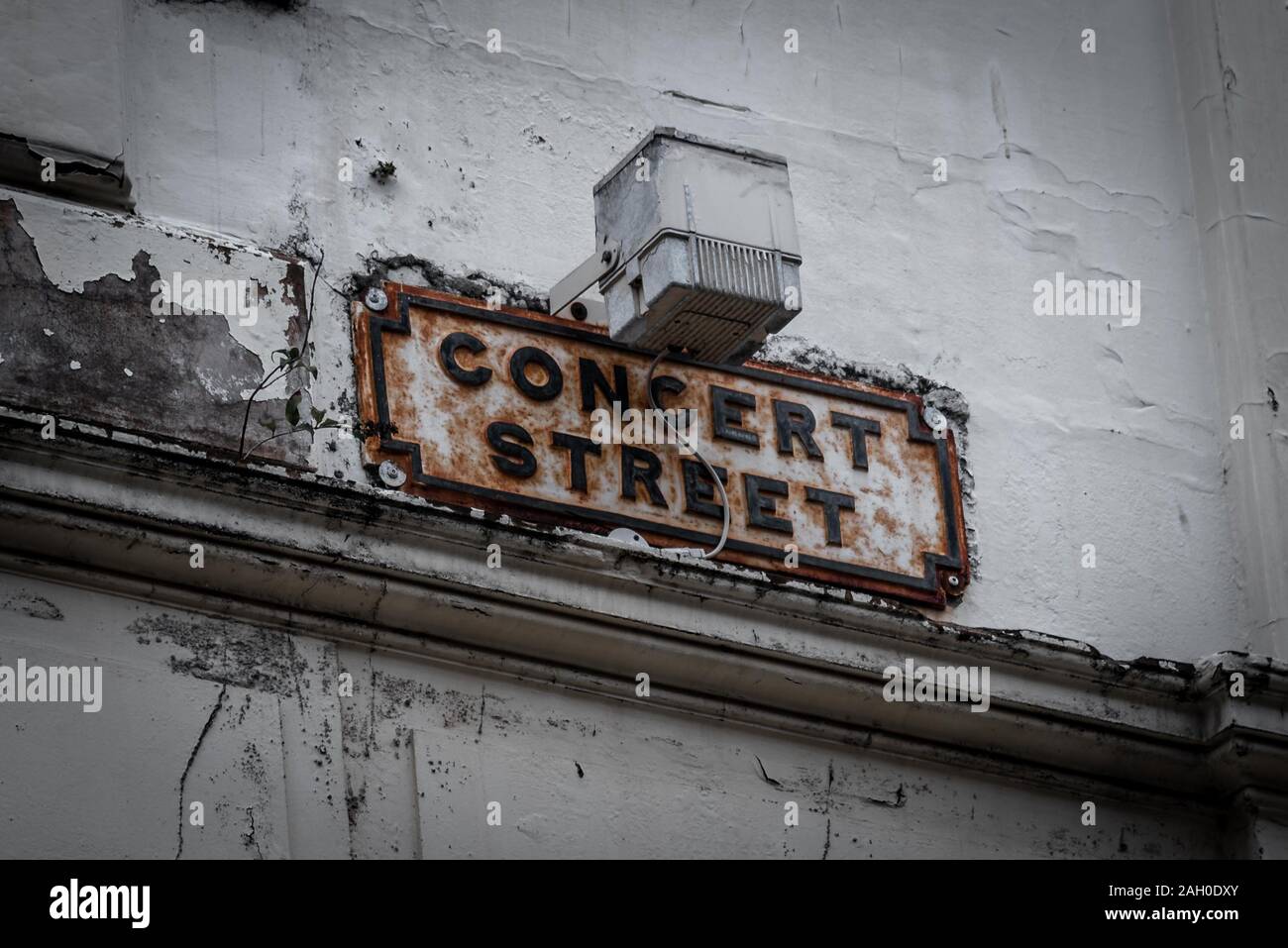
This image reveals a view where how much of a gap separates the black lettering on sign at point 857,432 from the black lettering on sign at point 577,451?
0.60 metres

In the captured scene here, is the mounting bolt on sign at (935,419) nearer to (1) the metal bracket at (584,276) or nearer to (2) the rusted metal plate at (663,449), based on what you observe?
(2) the rusted metal plate at (663,449)

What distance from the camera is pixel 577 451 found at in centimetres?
544

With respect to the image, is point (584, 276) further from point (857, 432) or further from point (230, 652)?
point (230, 652)

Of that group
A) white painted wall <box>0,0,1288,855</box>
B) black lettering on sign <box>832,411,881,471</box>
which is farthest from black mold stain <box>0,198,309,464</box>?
black lettering on sign <box>832,411,881,471</box>

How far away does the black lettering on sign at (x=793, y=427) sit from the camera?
5.65 meters

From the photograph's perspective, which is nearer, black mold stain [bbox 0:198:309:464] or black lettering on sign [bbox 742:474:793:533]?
A: black mold stain [bbox 0:198:309:464]

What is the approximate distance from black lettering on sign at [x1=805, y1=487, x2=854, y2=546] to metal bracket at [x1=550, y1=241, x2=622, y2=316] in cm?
66

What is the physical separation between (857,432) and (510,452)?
826 mm

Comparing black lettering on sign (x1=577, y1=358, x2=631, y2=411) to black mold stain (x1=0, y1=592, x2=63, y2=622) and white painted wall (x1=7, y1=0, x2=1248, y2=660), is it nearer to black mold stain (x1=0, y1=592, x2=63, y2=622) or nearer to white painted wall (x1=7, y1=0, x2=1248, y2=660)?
white painted wall (x1=7, y1=0, x2=1248, y2=660)

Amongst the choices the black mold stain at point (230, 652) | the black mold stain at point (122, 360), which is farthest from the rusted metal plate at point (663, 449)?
the black mold stain at point (230, 652)

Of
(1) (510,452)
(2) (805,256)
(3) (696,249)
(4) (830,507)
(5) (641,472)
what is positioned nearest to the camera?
(3) (696,249)

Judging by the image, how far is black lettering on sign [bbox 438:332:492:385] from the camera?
538cm

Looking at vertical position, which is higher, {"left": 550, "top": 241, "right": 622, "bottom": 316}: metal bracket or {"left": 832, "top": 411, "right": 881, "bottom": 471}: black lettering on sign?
{"left": 550, "top": 241, "right": 622, "bottom": 316}: metal bracket

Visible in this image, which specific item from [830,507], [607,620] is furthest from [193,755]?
[830,507]
